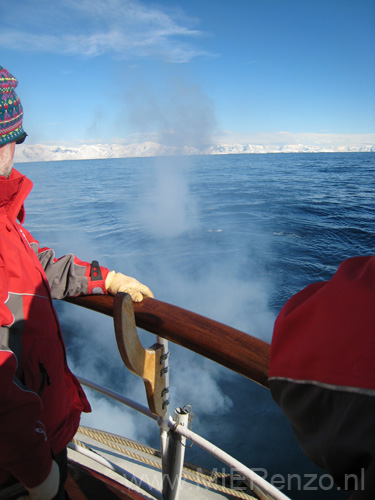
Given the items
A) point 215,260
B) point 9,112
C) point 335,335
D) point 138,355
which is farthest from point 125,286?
point 215,260

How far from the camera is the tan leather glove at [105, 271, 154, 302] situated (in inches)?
41.2

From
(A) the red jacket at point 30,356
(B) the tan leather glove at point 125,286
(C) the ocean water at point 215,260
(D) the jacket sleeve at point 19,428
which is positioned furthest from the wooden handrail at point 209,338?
(C) the ocean water at point 215,260

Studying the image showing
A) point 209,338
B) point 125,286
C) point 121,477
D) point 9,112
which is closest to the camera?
point 209,338

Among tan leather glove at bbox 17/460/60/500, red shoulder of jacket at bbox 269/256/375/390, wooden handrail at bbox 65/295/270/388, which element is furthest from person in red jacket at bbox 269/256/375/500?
tan leather glove at bbox 17/460/60/500

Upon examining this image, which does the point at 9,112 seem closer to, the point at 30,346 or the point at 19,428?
the point at 30,346

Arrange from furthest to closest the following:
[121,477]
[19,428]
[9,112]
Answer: [121,477] < [9,112] < [19,428]

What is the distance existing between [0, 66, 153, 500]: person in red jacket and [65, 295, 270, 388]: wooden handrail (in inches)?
4.3

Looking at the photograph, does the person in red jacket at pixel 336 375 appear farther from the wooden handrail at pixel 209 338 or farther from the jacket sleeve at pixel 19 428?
the jacket sleeve at pixel 19 428

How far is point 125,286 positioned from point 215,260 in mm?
10618

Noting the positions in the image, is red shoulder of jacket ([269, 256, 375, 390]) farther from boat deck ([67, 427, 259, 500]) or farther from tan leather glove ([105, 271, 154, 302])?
boat deck ([67, 427, 259, 500])

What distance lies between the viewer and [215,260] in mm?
11648

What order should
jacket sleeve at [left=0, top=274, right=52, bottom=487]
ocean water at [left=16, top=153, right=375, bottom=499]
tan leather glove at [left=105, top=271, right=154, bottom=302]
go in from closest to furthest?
jacket sleeve at [left=0, top=274, right=52, bottom=487], tan leather glove at [left=105, top=271, right=154, bottom=302], ocean water at [left=16, top=153, right=375, bottom=499]

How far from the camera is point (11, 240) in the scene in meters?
0.93

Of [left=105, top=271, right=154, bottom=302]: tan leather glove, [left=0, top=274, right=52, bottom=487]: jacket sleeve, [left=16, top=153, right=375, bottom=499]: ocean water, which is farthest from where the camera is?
[left=16, top=153, right=375, bottom=499]: ocean water
